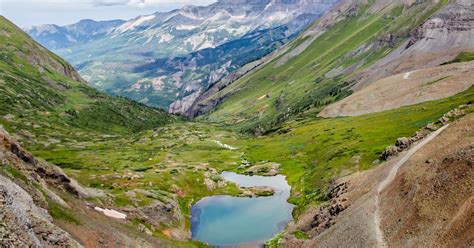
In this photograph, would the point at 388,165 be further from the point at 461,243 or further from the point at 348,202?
the point at 461,243

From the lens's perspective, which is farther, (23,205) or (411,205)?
(411,205)

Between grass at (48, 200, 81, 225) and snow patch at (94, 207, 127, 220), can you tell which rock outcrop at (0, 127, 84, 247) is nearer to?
grass at (48, 200, 81, 225)

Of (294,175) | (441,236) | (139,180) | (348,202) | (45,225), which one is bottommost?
(294,175)

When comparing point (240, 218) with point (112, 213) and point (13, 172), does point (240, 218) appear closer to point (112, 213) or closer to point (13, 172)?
point (112, 213)

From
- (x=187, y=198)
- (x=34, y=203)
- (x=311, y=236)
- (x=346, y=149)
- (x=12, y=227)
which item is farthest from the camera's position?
(x=346, y=149)

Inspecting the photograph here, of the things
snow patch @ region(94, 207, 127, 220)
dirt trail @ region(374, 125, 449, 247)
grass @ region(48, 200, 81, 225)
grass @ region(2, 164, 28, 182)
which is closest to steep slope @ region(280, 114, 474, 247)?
dirt trail @ region(374, 125, 449, 247)

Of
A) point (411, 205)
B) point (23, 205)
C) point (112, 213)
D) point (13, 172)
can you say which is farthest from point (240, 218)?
point (23, 205)

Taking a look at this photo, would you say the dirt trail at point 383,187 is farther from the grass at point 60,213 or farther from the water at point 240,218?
the grass at point 60,213

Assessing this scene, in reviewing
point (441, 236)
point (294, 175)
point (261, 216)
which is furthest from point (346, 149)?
point (441, 236)
